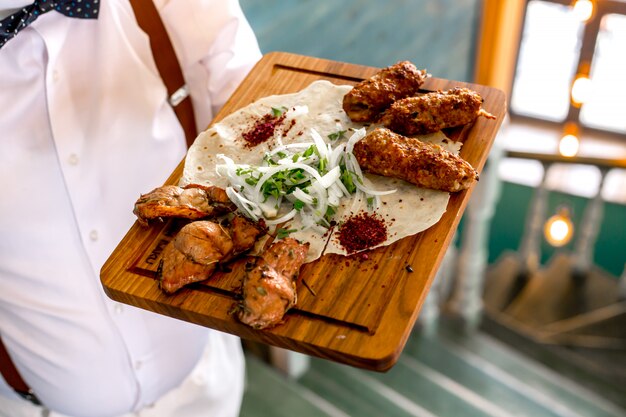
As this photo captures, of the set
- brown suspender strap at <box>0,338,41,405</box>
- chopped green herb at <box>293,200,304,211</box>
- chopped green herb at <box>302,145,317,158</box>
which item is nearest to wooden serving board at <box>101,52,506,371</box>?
chopped green herb at <box>293,200,304,211</box>

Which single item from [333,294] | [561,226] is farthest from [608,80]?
[333,294]

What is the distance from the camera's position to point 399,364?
3.95m

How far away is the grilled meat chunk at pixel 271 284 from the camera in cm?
122

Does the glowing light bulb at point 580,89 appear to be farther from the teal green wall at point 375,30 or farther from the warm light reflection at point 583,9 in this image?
the teal green wall at point 375,30

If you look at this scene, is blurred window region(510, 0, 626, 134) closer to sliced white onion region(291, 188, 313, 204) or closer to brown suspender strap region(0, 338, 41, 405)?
sliced white onion region(291, 188, 313, 204)

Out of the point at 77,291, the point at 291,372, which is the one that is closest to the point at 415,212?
the point at 77,291

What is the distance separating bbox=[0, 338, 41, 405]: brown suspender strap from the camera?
71.8 inches

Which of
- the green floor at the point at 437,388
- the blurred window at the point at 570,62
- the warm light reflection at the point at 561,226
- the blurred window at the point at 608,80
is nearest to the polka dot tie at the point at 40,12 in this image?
the green floor at the point at 437,388

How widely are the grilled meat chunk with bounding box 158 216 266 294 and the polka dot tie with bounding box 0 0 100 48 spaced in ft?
1.87

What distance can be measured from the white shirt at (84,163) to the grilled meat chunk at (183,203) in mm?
317

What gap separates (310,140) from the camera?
158cm

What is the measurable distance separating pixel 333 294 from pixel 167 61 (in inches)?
30.9

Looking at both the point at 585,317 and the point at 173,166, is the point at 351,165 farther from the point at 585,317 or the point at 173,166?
the point at 585,317

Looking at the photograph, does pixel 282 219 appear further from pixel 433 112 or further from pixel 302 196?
pixel 433 112
